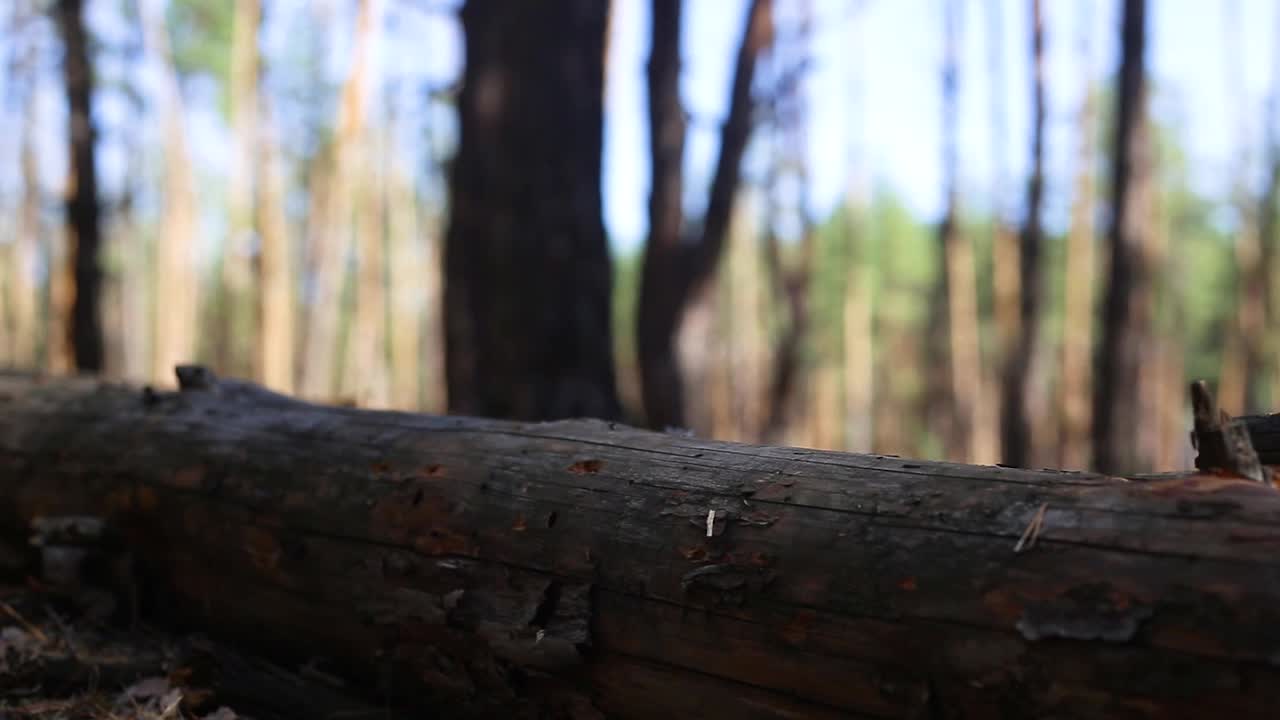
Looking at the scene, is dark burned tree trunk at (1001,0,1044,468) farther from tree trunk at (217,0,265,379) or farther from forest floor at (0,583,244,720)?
forest floor at (0,583,244,720)

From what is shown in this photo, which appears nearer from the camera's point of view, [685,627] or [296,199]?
[685,627]

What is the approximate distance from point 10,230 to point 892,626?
36.6m

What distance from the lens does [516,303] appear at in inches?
189

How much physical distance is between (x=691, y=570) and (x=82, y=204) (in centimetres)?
910

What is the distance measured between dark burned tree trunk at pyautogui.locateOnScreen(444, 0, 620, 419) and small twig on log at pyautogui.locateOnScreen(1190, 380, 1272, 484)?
325 cm

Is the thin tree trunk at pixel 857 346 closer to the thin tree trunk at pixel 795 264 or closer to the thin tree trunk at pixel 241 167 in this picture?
the thin tree trunk at pixel 795 264

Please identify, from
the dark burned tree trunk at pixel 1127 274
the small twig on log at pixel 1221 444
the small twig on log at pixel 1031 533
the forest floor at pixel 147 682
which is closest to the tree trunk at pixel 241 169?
the dark burned tree trunk at pixel 1127 274

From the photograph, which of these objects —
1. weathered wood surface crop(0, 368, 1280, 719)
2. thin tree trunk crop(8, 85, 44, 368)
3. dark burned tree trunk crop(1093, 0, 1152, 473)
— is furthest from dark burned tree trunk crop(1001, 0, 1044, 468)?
thin tree trunk crop(8, 85, 44, 368)

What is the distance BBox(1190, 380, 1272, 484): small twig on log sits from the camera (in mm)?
1641

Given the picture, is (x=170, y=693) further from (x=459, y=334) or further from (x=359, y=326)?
(x=359, y=326)

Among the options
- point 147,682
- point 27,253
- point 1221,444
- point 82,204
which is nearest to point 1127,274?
point 1221,444

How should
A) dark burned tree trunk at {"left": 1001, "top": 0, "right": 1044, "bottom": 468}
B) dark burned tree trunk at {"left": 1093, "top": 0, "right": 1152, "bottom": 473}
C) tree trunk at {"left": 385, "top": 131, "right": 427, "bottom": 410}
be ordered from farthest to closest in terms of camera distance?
tree trunk at {"left": 385, "top": 131, "right": 427, "bottom": 410} → dark burned tree trunk at {"left": 1001, "top": 0, "right": 1044, "bottom": 468} → dark burned tree trunk at {"left": 1093, "top": 0, "right": 1152, "bottom": 473}

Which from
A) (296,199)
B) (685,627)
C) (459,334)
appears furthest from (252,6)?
(296,199)

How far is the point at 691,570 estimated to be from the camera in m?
1.91
